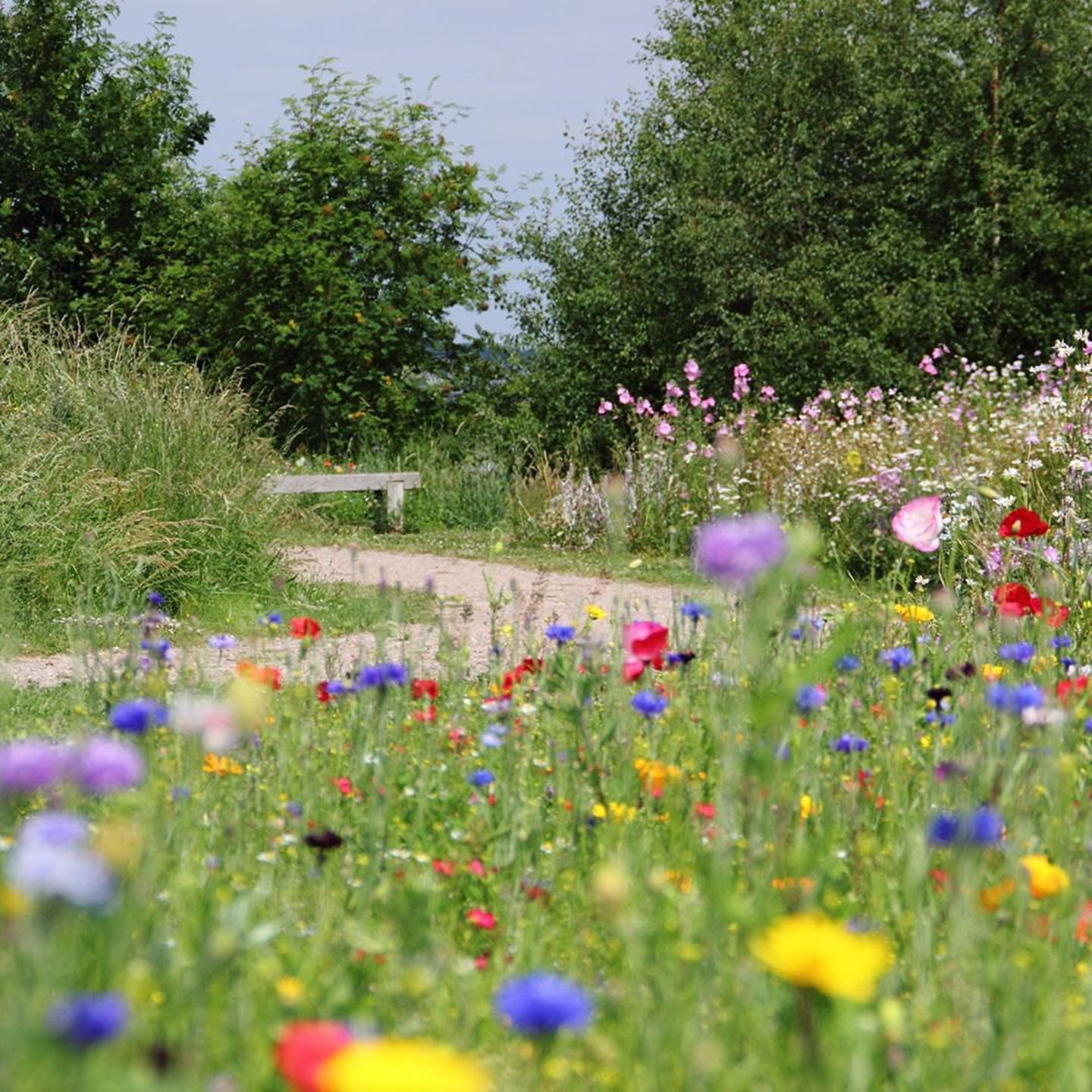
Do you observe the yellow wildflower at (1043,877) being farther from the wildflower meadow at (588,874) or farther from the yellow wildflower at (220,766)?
the yellow wildflower at (220,766)

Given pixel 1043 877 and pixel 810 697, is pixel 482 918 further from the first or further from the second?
pixel 1043 877

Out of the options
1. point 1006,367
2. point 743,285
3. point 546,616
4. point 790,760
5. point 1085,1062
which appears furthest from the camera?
point 743,285

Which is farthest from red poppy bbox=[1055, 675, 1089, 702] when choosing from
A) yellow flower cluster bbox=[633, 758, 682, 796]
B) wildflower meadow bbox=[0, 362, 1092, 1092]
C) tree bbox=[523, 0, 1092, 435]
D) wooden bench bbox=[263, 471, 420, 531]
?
tree bbox=[523, 0, 1092, 435]

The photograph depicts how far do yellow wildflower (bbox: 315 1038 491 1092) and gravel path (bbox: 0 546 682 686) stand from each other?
2.11m

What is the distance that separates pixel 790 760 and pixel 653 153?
19.4m

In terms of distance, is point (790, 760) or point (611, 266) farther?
point (611, 266)

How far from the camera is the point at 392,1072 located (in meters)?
0.87

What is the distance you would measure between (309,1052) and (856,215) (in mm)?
20071

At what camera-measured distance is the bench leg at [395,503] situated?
14148 mm

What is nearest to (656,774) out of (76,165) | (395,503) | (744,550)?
(744,550)

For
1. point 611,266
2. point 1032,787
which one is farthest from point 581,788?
point 611,266

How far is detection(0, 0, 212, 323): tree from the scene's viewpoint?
20.5 m

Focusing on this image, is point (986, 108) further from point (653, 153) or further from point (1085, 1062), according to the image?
point (1085, 1062)

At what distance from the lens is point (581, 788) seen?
270 cm
